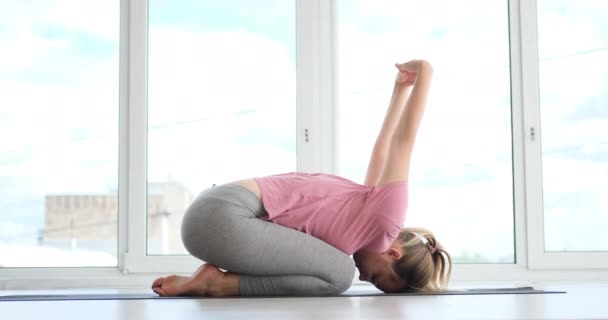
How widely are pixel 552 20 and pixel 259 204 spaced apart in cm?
230

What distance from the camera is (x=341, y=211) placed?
2557 millimetres

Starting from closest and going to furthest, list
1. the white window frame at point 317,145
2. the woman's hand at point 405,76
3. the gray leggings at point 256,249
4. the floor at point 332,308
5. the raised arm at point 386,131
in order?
the floor at point 332,308 < the gray leggings at point 256,249 < the woman's hand at point 405,76 < the raised arm at point 386,131 < the white window frame at point 317,145

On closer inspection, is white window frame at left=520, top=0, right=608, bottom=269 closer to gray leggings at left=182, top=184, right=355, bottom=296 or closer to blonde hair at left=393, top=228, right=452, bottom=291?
blonde hair at left=393, top=228, right=452, bottom=291

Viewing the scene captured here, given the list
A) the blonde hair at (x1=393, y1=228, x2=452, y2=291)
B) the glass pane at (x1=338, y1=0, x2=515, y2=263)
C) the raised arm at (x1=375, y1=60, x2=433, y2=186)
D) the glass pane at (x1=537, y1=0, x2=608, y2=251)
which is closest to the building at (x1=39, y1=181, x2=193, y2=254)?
the glass pane at (x1=338, y1=0, x2=515, y2=263)

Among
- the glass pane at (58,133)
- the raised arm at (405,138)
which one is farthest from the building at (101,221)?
the raised arm at (405,138)

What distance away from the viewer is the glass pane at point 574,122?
4.09 metres

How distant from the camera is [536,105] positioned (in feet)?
13.2

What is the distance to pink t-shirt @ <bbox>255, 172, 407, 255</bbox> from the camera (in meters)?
2.51

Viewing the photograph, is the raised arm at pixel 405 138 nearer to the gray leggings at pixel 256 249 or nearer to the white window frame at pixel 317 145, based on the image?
the gray leggings at pixel 256 249

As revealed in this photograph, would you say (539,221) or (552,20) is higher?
(552,20)

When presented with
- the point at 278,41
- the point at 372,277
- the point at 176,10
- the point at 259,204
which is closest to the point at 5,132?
the point at 176,10

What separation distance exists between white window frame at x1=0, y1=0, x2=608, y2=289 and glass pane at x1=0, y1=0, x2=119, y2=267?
0.27ft

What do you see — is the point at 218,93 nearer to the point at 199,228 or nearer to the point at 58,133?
the point at 58,133

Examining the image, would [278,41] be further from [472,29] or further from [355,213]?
[355,213]
